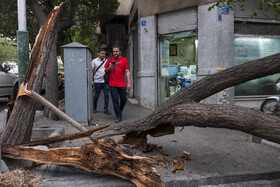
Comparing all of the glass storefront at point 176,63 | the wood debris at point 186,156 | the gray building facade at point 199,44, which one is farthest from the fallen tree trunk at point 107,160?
the glass storefront at point 176,63

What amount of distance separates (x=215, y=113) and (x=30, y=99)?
266 centimetres

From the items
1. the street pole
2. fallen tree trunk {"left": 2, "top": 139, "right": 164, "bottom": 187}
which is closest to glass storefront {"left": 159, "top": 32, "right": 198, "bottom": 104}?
the street pole

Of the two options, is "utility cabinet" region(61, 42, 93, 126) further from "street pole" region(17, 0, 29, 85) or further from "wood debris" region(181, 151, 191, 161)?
"wood debris" region(181, 151, 191, 161)

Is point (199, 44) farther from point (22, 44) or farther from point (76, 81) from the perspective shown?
point (22, 44)

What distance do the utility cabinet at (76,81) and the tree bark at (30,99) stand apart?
2.12 meters

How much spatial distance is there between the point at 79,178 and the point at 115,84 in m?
3.63

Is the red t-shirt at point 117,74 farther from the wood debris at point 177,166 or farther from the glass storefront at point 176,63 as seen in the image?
the wood debris at point 177,166

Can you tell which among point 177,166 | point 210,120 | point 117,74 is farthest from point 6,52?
point 210,120

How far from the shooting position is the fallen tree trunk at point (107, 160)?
111 inches

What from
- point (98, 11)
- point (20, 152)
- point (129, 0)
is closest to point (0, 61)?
point (129, 0)

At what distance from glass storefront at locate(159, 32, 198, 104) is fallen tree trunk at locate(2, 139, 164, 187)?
6.51 metres

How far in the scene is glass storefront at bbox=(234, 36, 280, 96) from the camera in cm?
800

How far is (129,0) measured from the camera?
14.0m

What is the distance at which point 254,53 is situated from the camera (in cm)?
823
